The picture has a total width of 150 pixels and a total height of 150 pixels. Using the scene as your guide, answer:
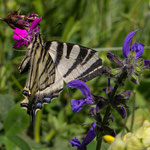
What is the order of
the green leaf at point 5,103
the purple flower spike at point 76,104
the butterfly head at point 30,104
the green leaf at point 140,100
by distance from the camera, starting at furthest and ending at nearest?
the green leaf at point 140,100, the green leaf at point 5,103, the butterfly head at point 30,104, the purple flower spike at point 76,104

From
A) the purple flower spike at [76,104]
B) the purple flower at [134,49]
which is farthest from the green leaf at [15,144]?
the purple flower at [134,49]

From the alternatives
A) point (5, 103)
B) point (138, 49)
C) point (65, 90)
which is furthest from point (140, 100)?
point (138, 49)

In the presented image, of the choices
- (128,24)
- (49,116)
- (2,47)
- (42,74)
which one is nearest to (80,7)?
(128,24)

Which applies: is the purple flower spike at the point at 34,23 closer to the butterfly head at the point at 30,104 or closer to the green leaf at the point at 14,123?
the butterfly head at the point at 30,104

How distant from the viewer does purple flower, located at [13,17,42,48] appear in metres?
1.67

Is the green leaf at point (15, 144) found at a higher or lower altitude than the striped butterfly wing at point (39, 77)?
lower

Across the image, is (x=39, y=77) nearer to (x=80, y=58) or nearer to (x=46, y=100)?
(x=46, y=100)

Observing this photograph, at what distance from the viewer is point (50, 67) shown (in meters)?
1.82

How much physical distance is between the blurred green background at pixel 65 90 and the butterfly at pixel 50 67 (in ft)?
0.58

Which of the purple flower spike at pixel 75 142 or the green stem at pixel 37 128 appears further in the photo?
the green stem at pixel 37 128

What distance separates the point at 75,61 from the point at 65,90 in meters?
1.06

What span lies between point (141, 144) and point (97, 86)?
1.83 metres

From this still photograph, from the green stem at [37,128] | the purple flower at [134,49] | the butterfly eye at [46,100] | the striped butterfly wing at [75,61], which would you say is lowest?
the green stem at [37,128]

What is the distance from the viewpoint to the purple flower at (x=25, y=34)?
5.47 feet
